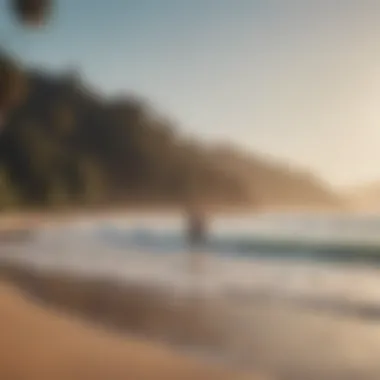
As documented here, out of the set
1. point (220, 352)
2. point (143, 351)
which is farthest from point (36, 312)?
point (220, 352)

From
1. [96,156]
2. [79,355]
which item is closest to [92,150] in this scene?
[96,156]

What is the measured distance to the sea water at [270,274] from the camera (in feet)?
4.47

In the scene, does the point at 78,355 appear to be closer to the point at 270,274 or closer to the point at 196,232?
the point at 196,232

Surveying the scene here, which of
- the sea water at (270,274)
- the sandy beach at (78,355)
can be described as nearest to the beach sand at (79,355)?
the sandy beach at (78,355)

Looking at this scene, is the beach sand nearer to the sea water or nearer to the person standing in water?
the sea water

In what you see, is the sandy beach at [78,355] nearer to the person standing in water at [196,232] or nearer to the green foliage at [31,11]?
the person standing in water at [196,232]

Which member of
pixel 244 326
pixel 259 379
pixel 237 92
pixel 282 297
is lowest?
pixel 259 379

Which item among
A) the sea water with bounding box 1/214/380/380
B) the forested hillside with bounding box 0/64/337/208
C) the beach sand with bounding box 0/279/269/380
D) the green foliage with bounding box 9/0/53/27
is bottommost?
the beach sand with bounding box 0/279/269/380

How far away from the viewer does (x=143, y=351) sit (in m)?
1.40

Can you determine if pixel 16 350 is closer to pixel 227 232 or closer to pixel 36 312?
pixel 36 312

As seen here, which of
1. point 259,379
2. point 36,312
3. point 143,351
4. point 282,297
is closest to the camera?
point 259,379

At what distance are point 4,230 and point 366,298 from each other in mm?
831

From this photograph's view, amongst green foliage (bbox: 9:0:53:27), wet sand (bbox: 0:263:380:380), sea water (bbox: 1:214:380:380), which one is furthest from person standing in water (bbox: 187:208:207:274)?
green foliage (bbox: 9:0:53:27)

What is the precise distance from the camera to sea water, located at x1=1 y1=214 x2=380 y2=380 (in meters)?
1.36
